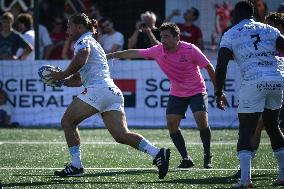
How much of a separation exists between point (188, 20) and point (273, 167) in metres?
8.25

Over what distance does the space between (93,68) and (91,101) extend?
0.41 metres

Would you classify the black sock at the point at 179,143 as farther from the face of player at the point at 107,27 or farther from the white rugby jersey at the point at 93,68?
the face of player at the point at 107,27

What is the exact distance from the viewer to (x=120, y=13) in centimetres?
2120

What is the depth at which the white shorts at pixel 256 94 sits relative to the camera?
9938 mm

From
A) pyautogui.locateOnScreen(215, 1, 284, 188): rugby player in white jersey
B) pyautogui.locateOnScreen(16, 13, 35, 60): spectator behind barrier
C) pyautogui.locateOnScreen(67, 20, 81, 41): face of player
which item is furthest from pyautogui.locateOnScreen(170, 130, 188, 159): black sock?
pyautogui.locateOnScreen(16, 13, 35, 60): spectator behind barrier

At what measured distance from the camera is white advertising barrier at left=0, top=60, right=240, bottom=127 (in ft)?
62.7

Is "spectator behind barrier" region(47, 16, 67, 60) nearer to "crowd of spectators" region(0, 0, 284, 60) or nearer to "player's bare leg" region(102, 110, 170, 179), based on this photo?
"crowd of spectators" region(0, 0, 284, 60)

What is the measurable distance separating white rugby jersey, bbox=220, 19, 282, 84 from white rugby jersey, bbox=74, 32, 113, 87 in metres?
1.75

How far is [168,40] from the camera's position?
1248 cm

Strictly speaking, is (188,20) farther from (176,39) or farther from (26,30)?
(176,39)

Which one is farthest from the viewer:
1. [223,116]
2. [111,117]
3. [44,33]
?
[44,33]

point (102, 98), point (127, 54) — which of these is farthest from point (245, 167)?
point (127, 54)

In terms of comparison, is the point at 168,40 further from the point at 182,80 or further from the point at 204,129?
the point at 204,129

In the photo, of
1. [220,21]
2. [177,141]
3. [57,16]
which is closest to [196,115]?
[177,141]
